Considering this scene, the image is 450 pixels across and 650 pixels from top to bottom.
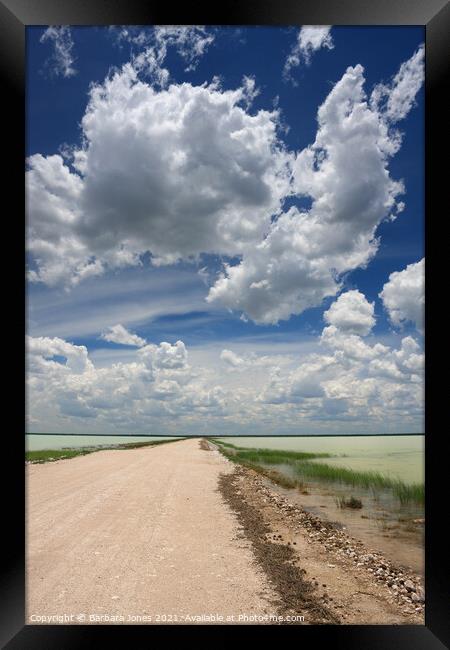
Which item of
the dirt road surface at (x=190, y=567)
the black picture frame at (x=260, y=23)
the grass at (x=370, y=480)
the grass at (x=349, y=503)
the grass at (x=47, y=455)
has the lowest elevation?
the grass at (x=47, y=455)

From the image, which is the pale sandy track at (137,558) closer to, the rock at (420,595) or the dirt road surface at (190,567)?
the dirt road surface at (190,567)

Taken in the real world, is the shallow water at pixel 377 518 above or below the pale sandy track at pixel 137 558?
below

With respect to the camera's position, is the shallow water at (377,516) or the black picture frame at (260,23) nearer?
the black picture frame at (260,23)

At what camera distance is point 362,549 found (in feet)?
22.6

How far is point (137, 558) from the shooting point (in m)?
5.61

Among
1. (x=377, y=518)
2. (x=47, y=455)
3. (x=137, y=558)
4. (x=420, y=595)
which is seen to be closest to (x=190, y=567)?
(x=137, y=558)

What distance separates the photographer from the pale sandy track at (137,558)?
4324 mm

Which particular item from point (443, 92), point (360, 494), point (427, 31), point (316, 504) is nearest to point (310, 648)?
point (443, 92)

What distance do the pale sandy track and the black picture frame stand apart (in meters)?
0.94

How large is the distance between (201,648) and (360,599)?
2179 millimetres

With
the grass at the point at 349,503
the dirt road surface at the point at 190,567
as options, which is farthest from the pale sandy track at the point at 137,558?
the grass at the point at 349,503

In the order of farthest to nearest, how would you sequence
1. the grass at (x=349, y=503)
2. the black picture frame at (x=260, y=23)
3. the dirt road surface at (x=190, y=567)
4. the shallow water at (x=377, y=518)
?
1. the grass at (x=349, y=503)
2. the shallow water at (x=377, y=518)
3. the dirt road surface at (x=190, y=567)
4. the black picture frame at (x=260, y=23)

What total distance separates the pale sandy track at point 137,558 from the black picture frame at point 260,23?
94cm

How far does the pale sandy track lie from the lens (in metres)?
4.32
